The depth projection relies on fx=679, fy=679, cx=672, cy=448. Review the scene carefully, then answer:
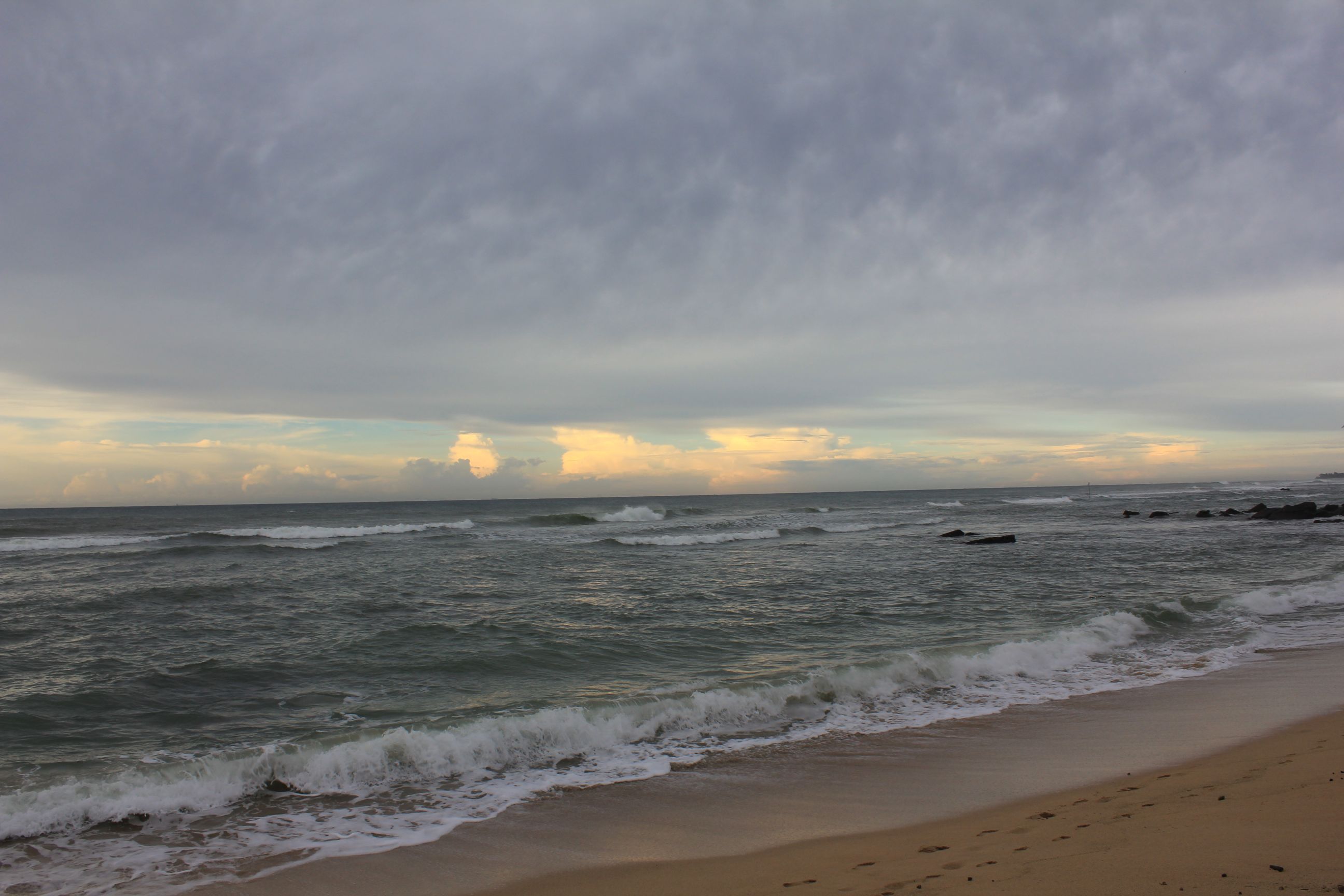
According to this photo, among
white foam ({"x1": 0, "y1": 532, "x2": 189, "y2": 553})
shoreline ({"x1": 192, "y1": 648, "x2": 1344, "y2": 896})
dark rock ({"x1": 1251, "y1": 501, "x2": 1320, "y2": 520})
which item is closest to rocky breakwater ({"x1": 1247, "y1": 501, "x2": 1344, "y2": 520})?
dark rock ({"x1": 1251, "y1": 501, "x2": 1320, "y2": 520})

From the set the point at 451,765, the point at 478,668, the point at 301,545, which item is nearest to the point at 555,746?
the point at 451,765

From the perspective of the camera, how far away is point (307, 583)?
20.2 m

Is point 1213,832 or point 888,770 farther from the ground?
point 1213,832

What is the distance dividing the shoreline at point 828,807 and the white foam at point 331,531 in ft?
129

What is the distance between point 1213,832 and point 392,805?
6.56 meters

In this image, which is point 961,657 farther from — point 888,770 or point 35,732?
point 35,732

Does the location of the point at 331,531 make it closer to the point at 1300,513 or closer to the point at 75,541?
the point at 75,541

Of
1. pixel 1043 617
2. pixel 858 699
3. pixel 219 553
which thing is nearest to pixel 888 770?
pixel 858 699

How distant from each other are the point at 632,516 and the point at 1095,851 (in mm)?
61529

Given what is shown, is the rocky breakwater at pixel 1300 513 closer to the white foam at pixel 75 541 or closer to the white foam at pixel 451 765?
the white foam at pixel 451 765

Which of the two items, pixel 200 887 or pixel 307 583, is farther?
pixel 307 583

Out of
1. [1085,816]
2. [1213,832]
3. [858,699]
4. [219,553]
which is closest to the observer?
[1213,832]

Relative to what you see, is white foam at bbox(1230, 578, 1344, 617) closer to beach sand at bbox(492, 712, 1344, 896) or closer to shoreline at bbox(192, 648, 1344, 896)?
shoreline at bbox(192, 648, 1344, 896)

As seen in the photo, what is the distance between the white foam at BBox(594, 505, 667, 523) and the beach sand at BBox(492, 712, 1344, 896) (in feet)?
180
